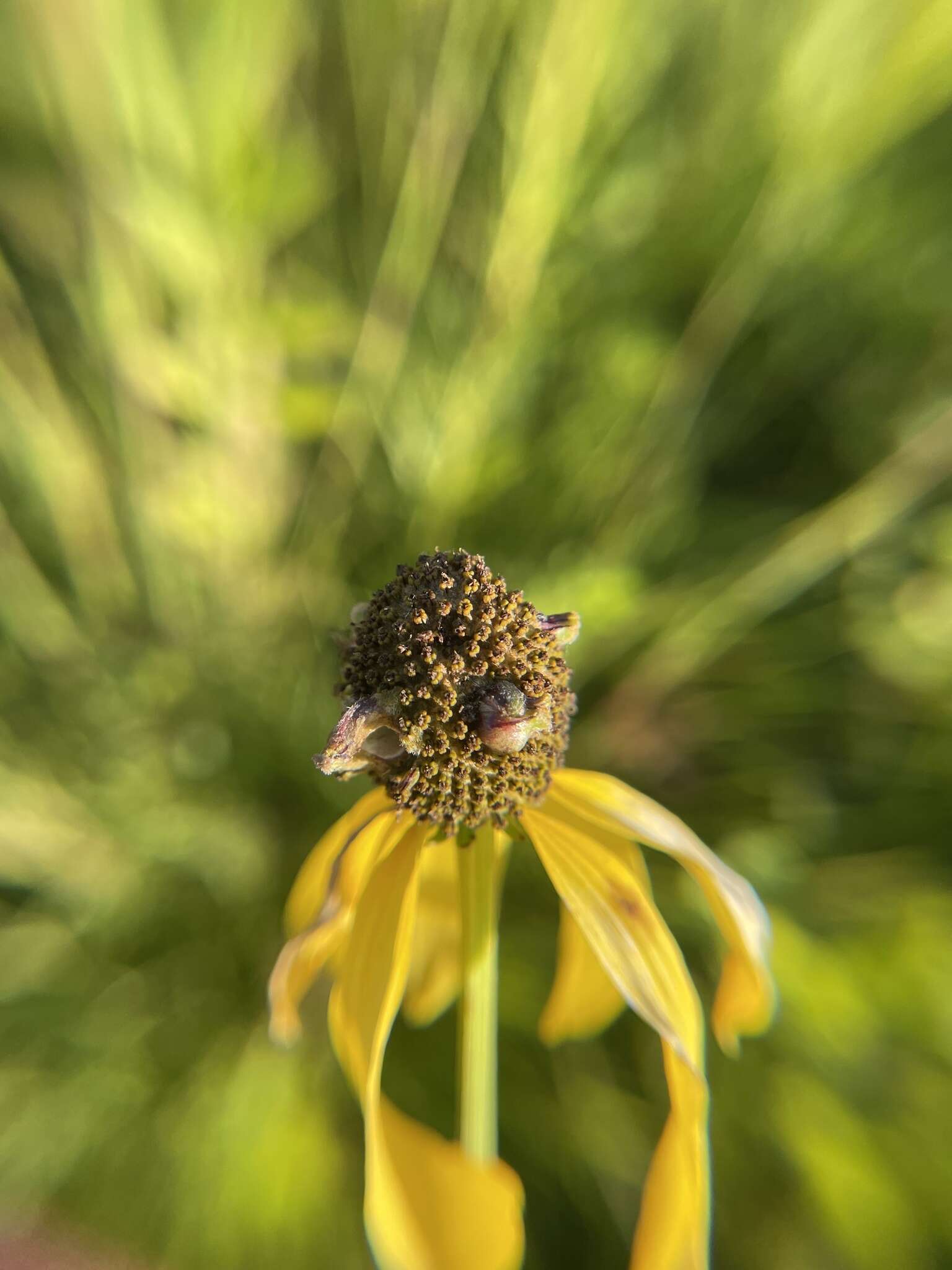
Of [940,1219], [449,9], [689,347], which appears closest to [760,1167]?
[940,1219]

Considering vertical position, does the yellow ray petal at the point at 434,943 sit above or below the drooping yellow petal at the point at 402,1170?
above

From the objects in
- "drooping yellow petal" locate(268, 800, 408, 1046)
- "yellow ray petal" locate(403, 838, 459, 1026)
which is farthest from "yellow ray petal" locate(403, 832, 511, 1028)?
"drooping yellow petal" locate(268, 800, 408, 1046)

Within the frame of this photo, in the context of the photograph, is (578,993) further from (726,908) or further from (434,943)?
(726,908)

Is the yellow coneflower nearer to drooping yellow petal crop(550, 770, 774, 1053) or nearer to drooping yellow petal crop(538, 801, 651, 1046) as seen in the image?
drooping yellow petal crop(550, 770, 774, 1053)

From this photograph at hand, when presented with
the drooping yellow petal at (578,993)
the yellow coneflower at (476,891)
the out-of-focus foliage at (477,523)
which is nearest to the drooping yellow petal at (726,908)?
the yellow coneflower at (476,891)

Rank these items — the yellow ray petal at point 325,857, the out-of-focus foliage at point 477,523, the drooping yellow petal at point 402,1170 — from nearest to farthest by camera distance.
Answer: the drooping yellow petal at point 402,1170, the yellow ray petal at point 325,857, the out-of-focus foliage at point 477,523

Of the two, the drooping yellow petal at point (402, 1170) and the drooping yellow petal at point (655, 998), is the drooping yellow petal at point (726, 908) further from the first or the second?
the drooping yellow petal at point (402, 1170)
